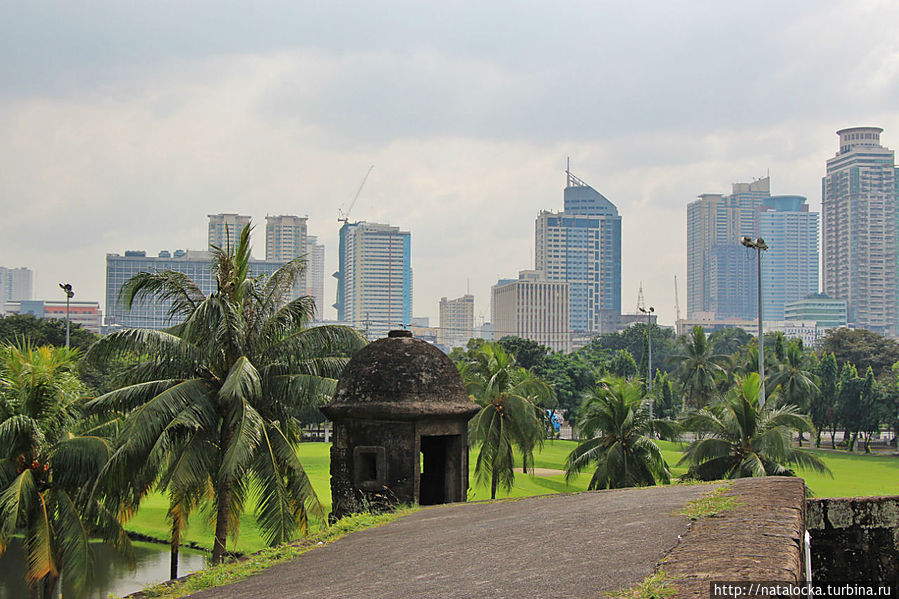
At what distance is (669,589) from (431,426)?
339 inches

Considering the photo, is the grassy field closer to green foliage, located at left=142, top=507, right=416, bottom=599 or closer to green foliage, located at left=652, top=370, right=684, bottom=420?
green foliage, located at left=652, top=370, right=684, bottom=420

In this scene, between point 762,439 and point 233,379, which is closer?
point 233,379

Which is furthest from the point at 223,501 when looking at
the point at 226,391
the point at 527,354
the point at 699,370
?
the point at 527,354

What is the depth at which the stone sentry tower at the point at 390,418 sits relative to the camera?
12602 mm

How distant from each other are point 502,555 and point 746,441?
14.0 meters

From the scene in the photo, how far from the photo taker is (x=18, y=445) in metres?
15.3

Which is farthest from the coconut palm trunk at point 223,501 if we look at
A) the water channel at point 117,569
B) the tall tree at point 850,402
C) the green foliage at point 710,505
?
the tall tree at point 850,402

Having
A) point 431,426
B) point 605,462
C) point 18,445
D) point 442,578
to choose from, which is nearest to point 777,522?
point 442,578

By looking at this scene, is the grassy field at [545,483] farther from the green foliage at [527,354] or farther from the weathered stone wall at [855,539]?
the weathered stone wall at [855,539]

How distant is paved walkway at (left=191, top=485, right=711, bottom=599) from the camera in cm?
523

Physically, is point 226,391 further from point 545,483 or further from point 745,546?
point 545,483

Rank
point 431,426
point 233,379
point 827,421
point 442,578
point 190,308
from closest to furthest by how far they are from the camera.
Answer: point 442,578 → point 431,426 → point 233,379 → point 190,308 → point 827,421

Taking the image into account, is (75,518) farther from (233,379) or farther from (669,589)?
(669,589)

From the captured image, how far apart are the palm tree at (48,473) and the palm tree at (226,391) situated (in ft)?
2.76
